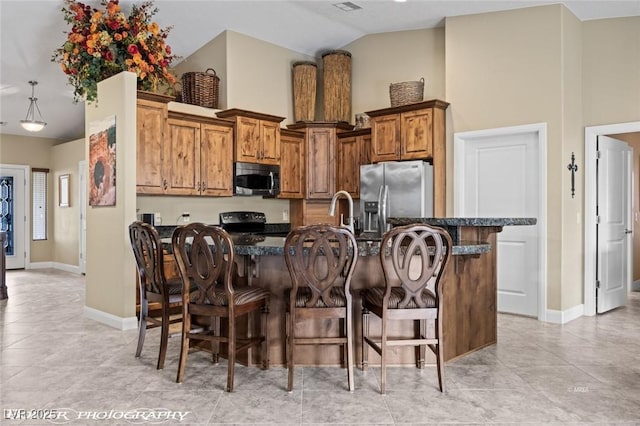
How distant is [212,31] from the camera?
616 cm

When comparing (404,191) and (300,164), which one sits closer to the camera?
(404,191)

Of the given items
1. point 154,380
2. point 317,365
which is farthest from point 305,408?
point 154,380

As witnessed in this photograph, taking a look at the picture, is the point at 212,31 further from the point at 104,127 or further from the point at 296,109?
the point at 104,127

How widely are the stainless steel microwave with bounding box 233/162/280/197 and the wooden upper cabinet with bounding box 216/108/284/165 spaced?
0.25ft

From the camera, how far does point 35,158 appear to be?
9492mm

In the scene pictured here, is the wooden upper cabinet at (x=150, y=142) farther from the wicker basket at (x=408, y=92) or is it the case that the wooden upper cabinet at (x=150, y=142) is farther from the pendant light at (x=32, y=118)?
the pendant light at (x=32, y=118)

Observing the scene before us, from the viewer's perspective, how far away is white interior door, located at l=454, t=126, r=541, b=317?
5105 mm

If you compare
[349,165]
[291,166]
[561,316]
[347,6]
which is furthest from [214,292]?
[347,6]

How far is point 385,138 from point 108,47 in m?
3.18

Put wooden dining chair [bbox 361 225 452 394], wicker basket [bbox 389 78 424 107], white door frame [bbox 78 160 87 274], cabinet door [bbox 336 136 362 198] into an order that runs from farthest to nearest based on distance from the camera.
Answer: white door frame [bbox 78 160 87 274] → cabinet door [bbox 336 136 362 198] → wicker basket [bbox 389 78 424 107] → wooden dining chair [bbox 361 225 452 394]

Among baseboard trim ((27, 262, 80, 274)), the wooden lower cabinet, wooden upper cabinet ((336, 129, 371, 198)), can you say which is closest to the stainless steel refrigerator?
wooden upper cabinet ((336, 129, 371, 198))

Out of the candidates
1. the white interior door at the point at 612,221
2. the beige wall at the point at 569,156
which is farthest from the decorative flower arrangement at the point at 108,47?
the white interior door at the point at 612,221

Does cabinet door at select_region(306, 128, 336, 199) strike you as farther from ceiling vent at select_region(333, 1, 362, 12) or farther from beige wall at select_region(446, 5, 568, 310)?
beige wall at select_region(446, 5, 568, 310)

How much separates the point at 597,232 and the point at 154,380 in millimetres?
4766
